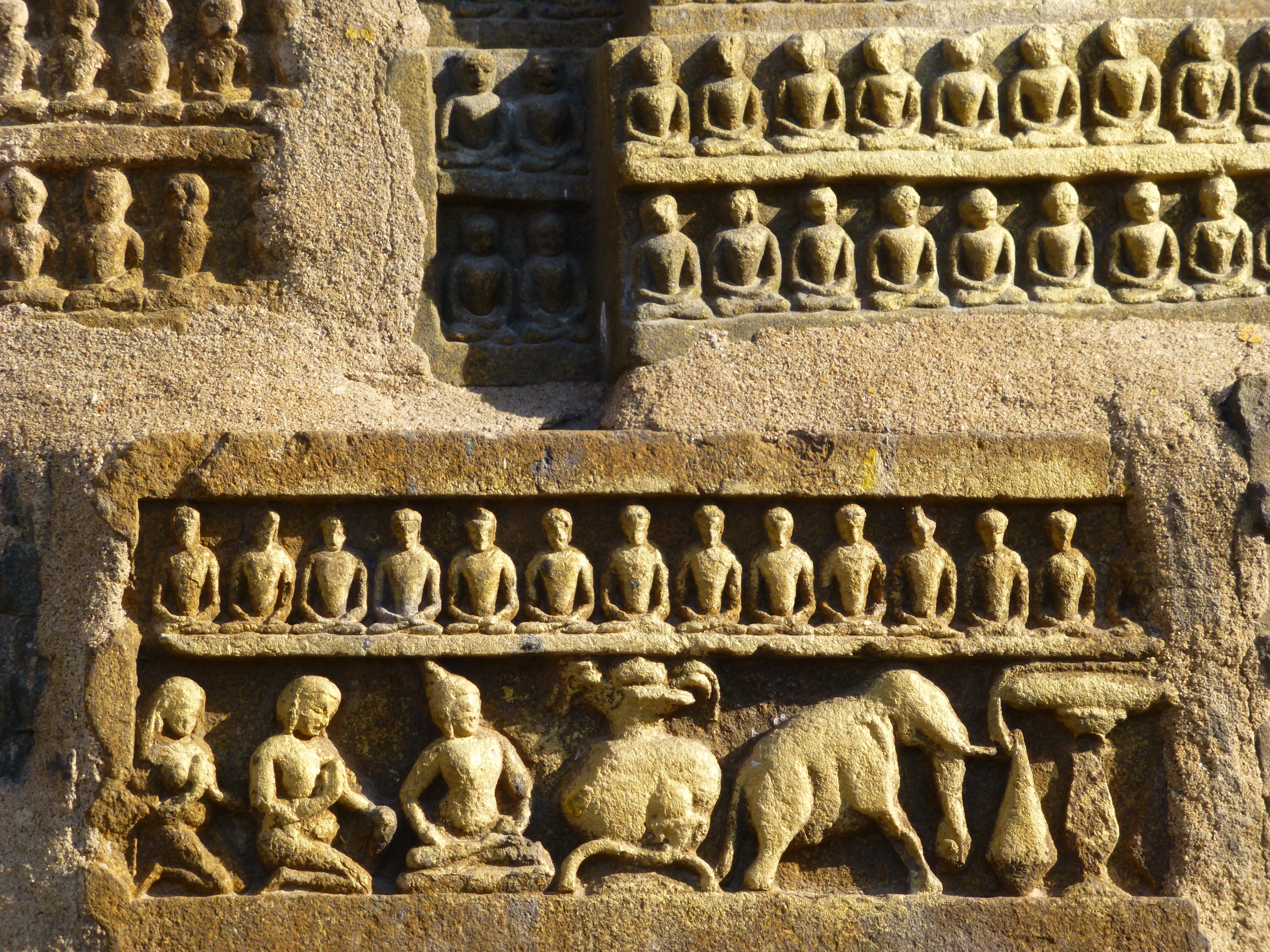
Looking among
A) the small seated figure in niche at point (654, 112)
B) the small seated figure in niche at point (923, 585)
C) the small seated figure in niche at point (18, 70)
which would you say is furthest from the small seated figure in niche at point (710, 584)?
the small seated figure in niche at point (18, 70)

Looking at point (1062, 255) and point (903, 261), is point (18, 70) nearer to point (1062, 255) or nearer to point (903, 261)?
point (903, 261)

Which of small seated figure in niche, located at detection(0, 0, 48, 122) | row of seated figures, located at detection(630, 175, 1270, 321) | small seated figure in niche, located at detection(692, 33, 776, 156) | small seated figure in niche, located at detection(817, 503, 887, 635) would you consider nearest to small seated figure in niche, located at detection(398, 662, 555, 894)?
small seated figure in niche, located at detection(817, 503, 887, 635)

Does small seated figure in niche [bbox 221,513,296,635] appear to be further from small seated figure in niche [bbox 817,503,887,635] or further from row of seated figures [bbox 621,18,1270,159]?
row of seated figures [bbox 621,18,1270,159]

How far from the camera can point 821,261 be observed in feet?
15.2

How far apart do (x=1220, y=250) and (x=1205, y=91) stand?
1.70ft

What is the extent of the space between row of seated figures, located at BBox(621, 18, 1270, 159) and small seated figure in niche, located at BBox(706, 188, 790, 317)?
0.19 metres

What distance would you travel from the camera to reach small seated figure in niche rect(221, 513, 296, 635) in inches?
161

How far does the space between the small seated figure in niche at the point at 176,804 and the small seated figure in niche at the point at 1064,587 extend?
7.47 feet

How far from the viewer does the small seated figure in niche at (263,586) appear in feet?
13.5

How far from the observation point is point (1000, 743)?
161 inches

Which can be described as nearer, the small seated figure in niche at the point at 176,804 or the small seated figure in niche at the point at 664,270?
the small seated figure in niche at the point at 176,804

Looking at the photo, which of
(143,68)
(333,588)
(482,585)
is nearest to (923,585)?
(482,585)

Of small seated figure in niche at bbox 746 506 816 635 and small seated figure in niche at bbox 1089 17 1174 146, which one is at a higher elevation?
small seated figure in niche at bbox 1089 17 1174 146

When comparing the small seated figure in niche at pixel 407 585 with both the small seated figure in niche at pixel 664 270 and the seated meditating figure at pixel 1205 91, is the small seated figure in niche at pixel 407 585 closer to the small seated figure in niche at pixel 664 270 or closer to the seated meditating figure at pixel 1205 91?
the small seated figure in niche at pixel 664 270
